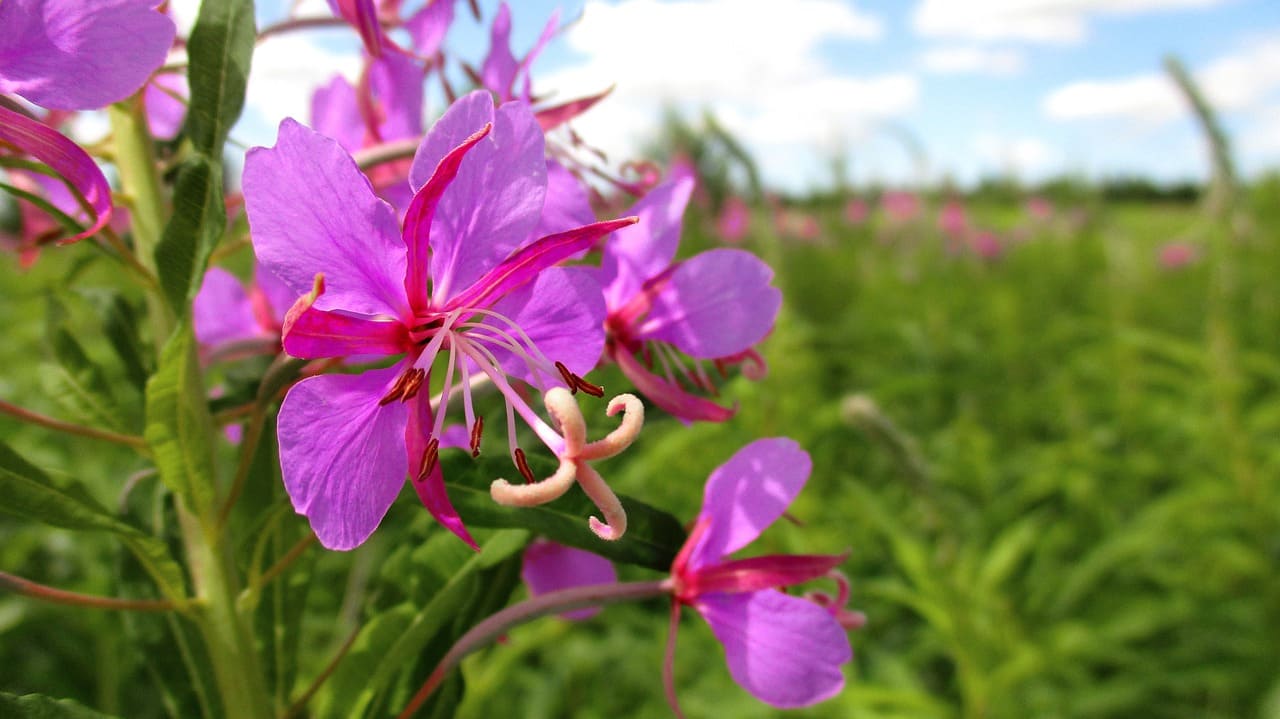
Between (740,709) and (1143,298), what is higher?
(740,709)

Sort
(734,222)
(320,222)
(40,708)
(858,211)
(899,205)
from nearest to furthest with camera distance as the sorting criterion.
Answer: (320,222) → (40,708) → (734,222) → (899,205) → (858,211)

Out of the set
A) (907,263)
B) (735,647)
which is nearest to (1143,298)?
(907,263)

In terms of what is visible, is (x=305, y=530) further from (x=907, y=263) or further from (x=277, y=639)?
(x=907, y=263)

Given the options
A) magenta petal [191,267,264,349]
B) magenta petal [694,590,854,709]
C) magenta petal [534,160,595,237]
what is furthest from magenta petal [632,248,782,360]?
magenta petal [191,267,264,349]

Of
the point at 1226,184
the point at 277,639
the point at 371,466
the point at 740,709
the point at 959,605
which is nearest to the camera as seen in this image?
the point at 371,466

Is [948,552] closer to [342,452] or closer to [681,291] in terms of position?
[681,291]

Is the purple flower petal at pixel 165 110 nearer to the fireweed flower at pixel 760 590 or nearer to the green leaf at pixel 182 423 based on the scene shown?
the green leaf at pixel 182 423

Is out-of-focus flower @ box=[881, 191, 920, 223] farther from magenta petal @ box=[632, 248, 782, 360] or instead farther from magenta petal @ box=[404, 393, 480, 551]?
magenta petal @ box=[404, 393, 480, 551]

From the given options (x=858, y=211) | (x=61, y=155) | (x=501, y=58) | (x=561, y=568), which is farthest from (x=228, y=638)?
(x=858, y=211)
